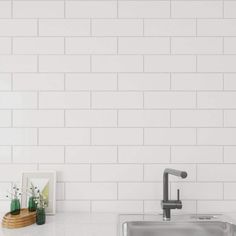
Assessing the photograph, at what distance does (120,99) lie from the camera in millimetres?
1503

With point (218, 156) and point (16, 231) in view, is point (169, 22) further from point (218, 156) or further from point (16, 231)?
point (16, 231)

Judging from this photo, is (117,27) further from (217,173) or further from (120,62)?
(217,173)

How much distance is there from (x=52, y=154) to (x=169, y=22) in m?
0.89

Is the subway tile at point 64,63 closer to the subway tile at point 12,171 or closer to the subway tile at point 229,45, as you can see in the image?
the subway tile at point 12,171

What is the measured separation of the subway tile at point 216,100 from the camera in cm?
→ 150

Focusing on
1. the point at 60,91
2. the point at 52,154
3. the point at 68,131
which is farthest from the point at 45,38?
the point at 52,154

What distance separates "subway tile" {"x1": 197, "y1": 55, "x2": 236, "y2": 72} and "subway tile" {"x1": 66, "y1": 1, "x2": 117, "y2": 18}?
1.64 ft

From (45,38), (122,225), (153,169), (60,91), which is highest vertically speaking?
(45,38)

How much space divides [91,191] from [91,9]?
919mm

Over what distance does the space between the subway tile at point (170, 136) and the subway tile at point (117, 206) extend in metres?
0.31

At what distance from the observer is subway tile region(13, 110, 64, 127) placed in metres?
1.50

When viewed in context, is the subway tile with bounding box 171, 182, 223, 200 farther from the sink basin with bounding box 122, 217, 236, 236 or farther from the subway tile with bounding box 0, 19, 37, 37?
the subway tile with bounding box 0, 19, 37, 37

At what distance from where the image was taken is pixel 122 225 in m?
1.33

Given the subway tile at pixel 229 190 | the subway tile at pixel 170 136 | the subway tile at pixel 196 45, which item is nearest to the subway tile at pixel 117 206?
the subway tile at pixel 170 136
